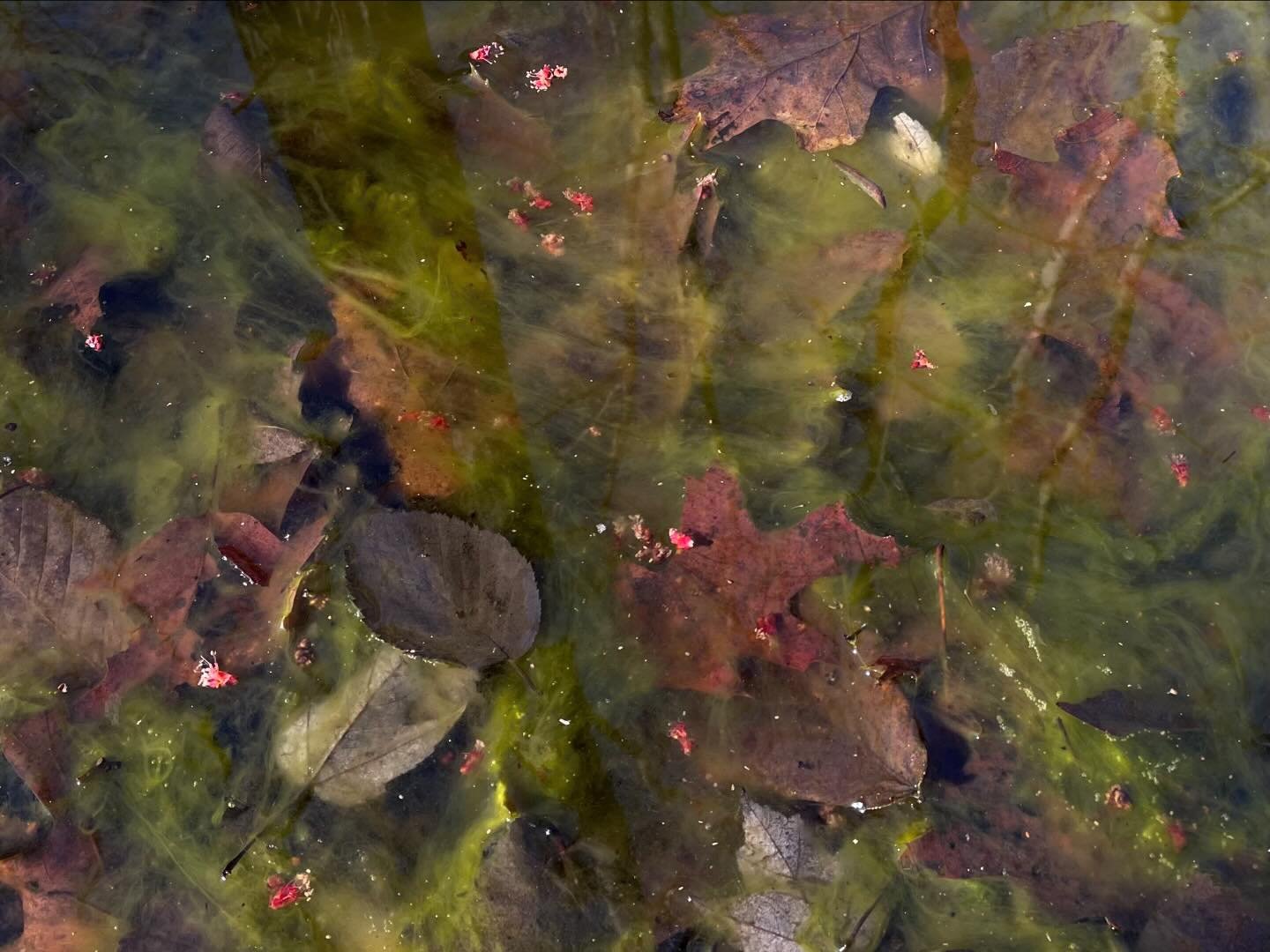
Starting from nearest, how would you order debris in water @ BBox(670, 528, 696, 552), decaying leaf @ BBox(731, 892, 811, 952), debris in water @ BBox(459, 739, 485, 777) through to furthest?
decaying leaf @ BBox(731, 892, 811, 952) → debris in water @ BBox(459, 739, 485, 777) → debris in water @ BBox(670, 528, 696, 552)

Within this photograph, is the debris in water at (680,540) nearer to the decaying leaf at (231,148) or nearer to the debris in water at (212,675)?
the debris in water at (212,675)

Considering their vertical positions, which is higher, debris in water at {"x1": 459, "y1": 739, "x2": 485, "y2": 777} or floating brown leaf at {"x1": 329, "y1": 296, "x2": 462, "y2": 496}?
floating brown leaf at {"x1": 329, "y1": 296, "x2": 462, "y2": 496}

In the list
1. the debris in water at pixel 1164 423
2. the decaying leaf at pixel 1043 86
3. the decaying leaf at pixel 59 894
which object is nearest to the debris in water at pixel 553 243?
the decaying leaf at pixel 1043 86

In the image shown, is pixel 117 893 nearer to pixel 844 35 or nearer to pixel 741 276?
pixel 741 276

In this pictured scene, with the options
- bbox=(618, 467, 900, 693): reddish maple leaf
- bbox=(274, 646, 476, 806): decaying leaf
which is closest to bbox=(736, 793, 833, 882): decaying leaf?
bbox=(618, 467, 900, 693): reddish maple leaf

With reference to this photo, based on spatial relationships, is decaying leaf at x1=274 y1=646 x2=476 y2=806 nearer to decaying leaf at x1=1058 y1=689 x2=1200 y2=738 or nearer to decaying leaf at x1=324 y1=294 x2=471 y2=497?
decaying leaf at x1=324 y1=294 x2=471 y2=497

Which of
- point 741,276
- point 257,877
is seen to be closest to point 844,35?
point 741,276
